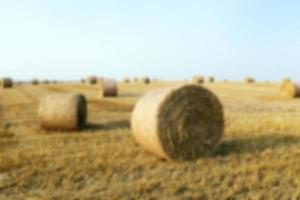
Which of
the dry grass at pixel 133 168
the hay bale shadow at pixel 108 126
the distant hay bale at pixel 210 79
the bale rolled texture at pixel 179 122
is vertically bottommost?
the dry grass at pixel 133 168

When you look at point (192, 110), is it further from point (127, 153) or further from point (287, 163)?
point (287, 163)

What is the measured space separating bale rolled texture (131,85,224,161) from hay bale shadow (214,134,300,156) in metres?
0.39

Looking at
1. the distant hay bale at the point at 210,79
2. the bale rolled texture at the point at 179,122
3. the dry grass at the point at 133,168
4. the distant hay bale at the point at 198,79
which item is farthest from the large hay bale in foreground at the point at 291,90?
the distant hay bale at the point at 210,79

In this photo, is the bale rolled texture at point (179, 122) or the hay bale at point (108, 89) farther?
Answer: the hay bale at point (108, 89)

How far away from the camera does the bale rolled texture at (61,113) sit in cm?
1105

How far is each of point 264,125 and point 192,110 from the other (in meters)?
4.09

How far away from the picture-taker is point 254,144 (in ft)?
30.0

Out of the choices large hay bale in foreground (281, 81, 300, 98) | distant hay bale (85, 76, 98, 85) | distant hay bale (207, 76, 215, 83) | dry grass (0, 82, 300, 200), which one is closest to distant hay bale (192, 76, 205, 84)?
distant hay bale (207, 76, 215, 83)

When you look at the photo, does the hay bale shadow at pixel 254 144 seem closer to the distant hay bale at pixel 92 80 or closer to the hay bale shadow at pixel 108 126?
the hay bale shadow at pixel 108 126

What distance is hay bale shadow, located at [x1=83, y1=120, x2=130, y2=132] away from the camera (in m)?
11.6

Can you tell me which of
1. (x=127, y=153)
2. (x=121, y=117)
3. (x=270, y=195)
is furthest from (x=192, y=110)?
(x=121, y=117)

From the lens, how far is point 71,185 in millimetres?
6320

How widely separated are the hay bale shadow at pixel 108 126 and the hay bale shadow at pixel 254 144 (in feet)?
11.4

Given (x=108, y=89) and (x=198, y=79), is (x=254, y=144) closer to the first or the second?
(x=108, y=89)
